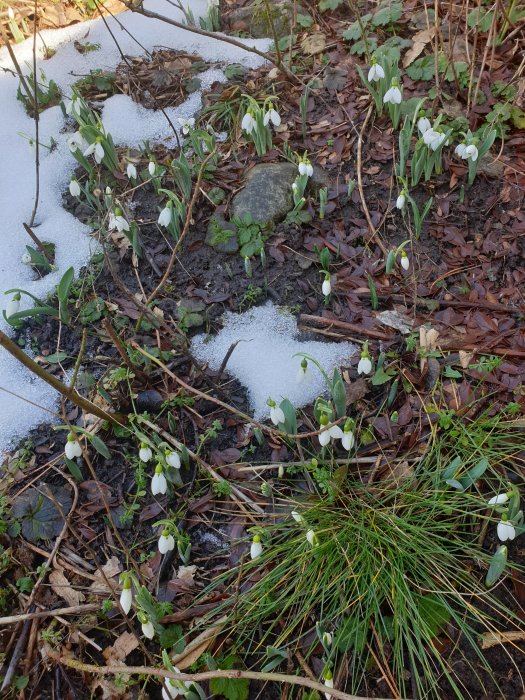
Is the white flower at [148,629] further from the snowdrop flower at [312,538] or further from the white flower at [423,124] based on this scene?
the white flower at [423,124]

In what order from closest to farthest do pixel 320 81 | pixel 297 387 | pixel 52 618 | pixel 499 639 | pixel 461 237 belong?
1. pixel 499 639
2. pixel 52 618
3. pixel 297 387
4. pixel 461 237
5. pixel 320 81

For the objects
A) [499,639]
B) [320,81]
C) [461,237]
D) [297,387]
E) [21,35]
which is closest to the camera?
[499,639]

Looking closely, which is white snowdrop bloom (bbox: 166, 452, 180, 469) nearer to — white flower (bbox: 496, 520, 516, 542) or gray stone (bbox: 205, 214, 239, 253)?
white flower (bbox: 496, 520, 516, 542)

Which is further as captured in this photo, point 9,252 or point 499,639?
point 9,252

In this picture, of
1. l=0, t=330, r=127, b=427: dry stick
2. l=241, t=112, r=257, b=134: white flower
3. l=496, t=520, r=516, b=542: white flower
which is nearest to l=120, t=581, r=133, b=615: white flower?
l=0, t=330, r=127, b=427: dry stick

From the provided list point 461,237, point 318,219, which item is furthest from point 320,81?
point 461,237

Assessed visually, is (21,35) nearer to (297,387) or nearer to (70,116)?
(70,116)
